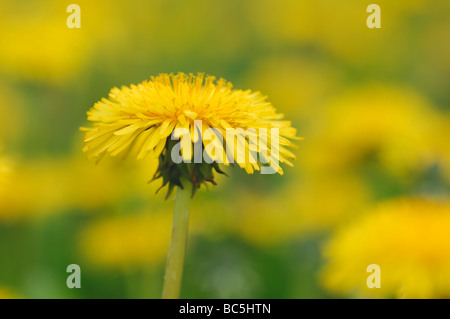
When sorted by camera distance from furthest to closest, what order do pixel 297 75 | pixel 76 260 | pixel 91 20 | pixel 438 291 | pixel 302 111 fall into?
1. pixel 297 75
2. pixel 91 20
3. pixel 302 111
4. pixel 76 260
5. pixel 438 291

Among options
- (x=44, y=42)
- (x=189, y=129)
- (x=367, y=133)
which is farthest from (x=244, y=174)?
(x=189, y=129)

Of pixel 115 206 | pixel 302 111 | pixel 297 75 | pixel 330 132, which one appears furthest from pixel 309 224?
pixel 297 75

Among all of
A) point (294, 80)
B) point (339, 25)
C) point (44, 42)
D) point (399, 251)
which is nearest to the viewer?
point (399, 251)

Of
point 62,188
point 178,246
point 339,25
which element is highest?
point 339,25

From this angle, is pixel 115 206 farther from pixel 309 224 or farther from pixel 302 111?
pixel 302 111

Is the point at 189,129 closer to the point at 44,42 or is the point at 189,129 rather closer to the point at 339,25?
the point at 44,42
